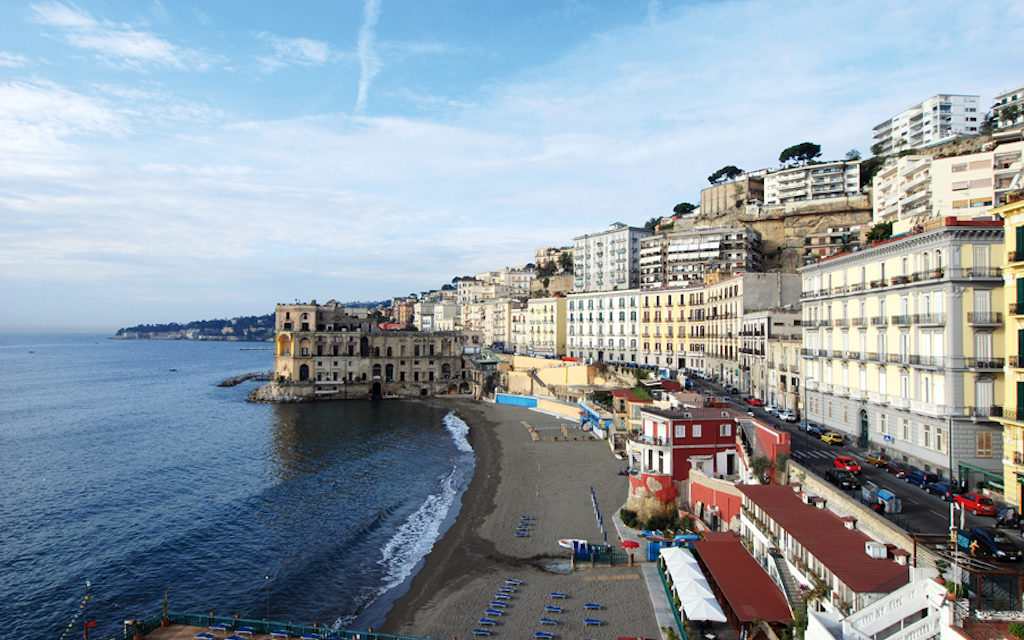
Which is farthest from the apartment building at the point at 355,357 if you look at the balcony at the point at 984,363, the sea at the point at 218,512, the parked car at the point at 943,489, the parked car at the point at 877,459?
the balcony at the point at 984,363

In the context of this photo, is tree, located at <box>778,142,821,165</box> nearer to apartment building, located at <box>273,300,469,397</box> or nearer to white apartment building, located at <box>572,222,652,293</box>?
white apartment building, located at <box>572,222,652,293</box>

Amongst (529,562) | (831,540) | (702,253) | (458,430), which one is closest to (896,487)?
(831,540)

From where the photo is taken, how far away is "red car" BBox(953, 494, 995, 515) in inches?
894

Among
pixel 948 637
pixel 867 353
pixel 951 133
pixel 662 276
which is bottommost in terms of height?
pixel 948 637

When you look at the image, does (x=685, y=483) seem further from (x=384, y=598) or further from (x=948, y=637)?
(x=948, y=637)

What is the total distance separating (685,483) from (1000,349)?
16.5 meters

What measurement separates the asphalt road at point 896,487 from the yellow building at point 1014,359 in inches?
74.3

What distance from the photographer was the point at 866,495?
2550 cm

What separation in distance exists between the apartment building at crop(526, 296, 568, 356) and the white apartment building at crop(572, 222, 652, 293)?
12.5 m

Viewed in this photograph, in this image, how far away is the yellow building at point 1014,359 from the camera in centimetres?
2302

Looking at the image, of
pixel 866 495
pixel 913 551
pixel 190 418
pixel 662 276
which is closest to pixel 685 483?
pixel 866 495

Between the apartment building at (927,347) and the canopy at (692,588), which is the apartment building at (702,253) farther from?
the canopy at (692,588)

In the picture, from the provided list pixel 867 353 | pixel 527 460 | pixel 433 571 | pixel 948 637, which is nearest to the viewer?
pixel 948 637

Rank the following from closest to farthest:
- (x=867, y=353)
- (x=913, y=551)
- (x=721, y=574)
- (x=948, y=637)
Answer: (x=948, y=637), (x=913, y=551), (x=721, y=574), (x=867, y=353)
